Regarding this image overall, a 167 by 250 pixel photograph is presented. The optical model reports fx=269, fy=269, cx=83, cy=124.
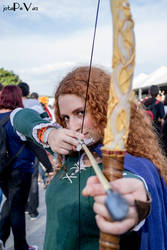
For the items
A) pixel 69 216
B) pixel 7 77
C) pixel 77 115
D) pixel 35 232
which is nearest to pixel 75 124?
pixel 77 115

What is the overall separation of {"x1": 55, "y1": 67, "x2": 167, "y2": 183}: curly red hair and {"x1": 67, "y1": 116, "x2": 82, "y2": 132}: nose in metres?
0.07

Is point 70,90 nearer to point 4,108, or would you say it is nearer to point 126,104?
point 126,104

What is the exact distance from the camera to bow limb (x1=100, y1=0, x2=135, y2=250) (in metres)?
0.53

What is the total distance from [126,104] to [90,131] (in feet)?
1.46

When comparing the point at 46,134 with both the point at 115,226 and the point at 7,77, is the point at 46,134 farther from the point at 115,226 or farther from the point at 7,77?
the point at 7,77

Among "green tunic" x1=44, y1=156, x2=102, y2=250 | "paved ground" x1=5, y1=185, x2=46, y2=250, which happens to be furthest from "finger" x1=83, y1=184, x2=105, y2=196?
"paved ground" x1=5, y1=185, x2=46, y2=250

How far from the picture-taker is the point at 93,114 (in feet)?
3.36

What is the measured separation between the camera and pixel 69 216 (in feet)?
3.11

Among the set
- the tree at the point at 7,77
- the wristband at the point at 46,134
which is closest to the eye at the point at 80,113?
the wristband at the point at 46,134

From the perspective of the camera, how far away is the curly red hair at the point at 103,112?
100cm

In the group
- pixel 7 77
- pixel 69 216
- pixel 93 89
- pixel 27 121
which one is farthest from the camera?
pixel 7 77

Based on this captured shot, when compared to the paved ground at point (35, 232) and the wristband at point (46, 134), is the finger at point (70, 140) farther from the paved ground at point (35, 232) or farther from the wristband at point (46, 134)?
the paved ground at point (35, 232)

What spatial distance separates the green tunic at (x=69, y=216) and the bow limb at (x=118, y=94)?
37cm

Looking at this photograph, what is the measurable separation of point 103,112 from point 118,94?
1.64ft
